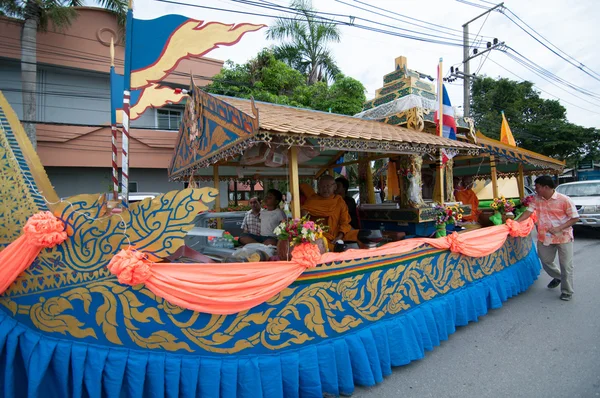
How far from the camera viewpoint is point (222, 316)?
237 centimetres

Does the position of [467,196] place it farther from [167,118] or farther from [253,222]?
[167,118]

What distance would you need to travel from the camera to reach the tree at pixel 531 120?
20906mm

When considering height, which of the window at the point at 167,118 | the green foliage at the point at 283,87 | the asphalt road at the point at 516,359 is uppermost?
the green foliage at the point at 283,87

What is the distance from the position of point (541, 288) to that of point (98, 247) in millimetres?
6316

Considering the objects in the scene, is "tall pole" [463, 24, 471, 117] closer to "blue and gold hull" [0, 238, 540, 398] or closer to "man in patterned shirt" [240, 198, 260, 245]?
"man in patterned shirt" [240, 198, 260, 245]

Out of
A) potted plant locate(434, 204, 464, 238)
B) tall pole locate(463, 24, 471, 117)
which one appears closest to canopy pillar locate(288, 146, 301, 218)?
potted plant locate(434, 204, 464, 238)

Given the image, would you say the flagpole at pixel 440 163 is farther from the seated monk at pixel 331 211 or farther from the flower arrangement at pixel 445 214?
the seated monk at pixel 331 211

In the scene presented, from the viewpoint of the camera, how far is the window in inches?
553

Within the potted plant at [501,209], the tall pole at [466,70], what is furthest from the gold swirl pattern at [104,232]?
the tall pole at [466,70]

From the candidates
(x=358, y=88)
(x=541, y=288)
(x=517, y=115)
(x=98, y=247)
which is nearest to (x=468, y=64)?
(x=358, y=88)

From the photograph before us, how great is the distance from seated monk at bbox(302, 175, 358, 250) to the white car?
833 centimetres

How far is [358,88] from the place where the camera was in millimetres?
13234

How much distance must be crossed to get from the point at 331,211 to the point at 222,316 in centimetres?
244

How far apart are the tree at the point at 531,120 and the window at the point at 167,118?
57.0 ft
